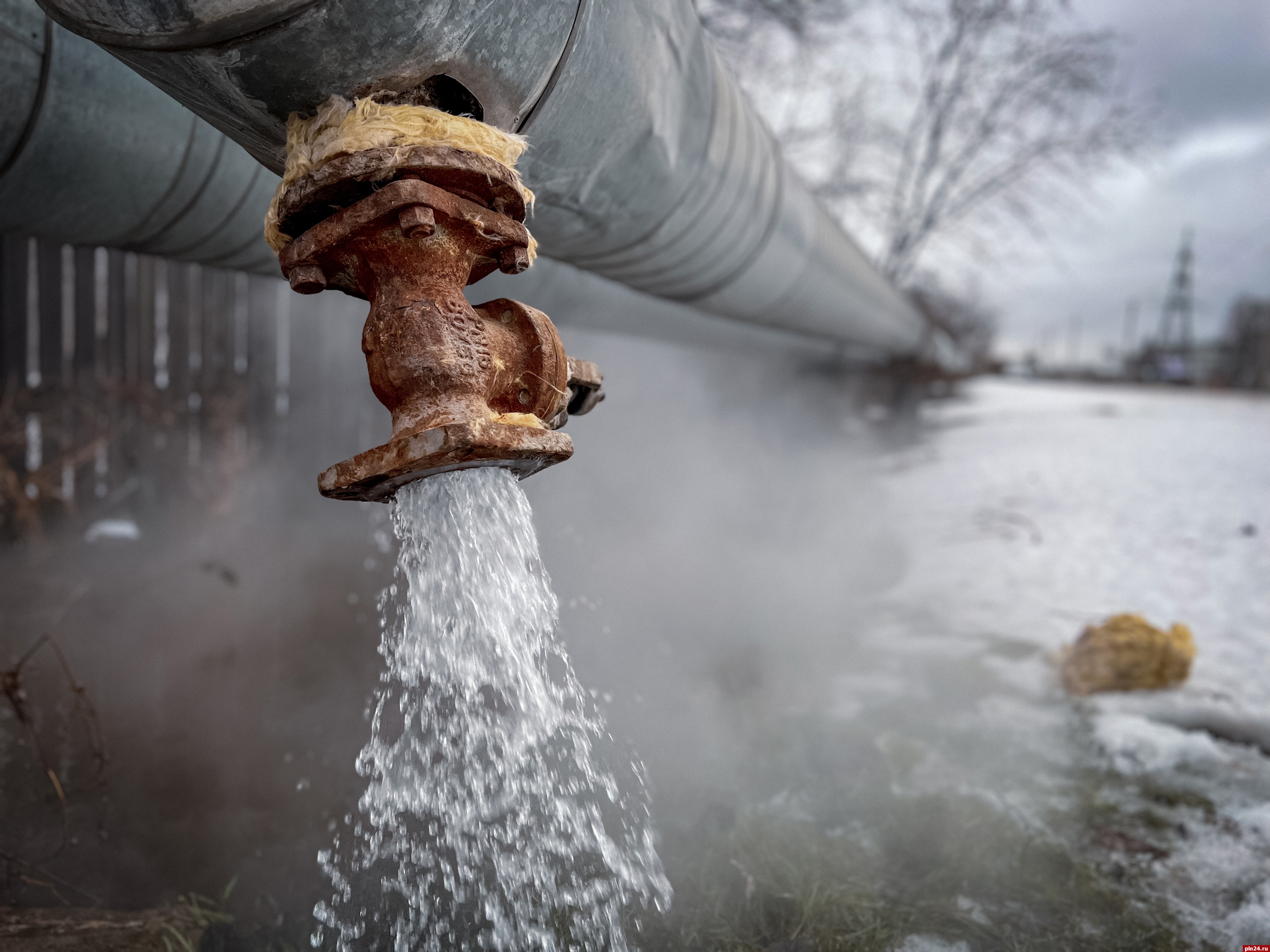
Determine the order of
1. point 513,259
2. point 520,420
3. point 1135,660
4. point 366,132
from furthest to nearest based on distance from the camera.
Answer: point 1135,660, point 513,259, point 520,420, point 366,132

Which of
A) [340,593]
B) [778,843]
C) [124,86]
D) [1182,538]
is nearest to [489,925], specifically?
[778,843]

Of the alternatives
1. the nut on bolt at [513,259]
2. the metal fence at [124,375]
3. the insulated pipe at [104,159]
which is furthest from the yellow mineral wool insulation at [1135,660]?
the metal fence at [124,375]

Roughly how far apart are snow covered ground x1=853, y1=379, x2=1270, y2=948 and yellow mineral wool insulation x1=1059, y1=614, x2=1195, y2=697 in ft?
0.23

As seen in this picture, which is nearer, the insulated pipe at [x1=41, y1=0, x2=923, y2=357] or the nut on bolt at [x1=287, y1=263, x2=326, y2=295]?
the insulated pipe at [x1=41, y1=0, x2=923, y2=357]

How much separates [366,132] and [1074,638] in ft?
12.9

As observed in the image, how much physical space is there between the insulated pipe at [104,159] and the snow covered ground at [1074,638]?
2812 millimetres

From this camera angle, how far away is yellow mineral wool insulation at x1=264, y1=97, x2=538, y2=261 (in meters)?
1.00

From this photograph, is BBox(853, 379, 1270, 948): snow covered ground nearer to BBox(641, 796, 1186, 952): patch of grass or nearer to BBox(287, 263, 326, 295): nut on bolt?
BBox(641, 796, 1186, 952): patch of grass

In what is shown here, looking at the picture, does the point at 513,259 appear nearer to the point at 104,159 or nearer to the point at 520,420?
the point at 520,420

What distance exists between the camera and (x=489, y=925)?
1.95 m

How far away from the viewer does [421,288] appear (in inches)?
42.1

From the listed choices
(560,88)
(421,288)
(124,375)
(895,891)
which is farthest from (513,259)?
(124,375)

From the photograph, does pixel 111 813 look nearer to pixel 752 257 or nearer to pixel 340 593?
pixel 340 593

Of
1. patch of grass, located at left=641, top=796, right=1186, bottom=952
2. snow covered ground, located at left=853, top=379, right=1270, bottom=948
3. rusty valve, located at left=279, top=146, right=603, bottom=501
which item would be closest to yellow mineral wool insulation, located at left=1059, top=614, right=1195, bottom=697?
snow covered ground, located at left=853, top=379, right=1270, bottom=948
